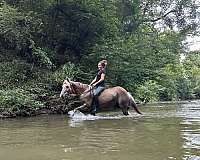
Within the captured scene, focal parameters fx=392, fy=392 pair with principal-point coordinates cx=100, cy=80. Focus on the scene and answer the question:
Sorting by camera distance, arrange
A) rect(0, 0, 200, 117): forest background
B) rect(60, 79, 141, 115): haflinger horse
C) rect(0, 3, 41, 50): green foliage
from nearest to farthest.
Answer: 1. rect(60, 79, 141, 115): haflinger horse
2. rect(0, 0, 200, 117): forest background
3. rect(0, 3, 41, 50): green foliage

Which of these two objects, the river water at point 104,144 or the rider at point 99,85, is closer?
the river water at point 104,144

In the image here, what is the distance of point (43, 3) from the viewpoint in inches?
842

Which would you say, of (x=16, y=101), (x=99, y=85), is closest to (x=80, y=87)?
(x=99, y=85)

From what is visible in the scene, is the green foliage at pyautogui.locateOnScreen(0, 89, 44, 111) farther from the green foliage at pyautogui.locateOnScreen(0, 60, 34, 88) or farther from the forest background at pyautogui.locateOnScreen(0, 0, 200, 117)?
the green foliage at pyautogui.locateOnScreen(0, 60, 34, 88)

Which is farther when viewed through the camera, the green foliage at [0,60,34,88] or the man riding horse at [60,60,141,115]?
the green foliage at [0,60,34,88]

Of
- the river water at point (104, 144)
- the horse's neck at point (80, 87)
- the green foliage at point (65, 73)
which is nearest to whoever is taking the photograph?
the river water at point (104, 144)

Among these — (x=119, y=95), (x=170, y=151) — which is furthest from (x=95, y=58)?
(x=170, y=151)

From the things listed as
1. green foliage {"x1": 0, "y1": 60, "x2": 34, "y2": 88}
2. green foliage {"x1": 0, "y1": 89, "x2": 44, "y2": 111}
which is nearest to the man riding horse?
green foliage {"x1": 0, "y1": 89, "x2": 44, "y2": 111}

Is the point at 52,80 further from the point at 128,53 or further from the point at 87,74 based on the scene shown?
the point at 128,53

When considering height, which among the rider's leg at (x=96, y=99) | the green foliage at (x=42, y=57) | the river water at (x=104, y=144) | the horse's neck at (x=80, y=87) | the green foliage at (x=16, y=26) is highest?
the green foliage at (x=16, y=26)

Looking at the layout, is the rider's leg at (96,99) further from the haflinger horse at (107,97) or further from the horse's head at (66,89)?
the horse's head at (66,89)

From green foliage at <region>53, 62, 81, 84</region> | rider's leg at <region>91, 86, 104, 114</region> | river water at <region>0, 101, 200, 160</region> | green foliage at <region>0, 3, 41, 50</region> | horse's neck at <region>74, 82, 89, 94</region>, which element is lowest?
river water at <region>0, 101, 200, 160</region>

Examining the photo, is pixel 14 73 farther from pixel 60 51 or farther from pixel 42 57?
pixel 60 51

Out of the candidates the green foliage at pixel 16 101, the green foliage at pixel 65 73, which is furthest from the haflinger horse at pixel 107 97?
the green foliage at pixel 65 73
